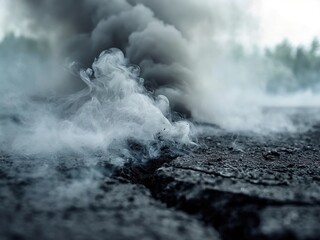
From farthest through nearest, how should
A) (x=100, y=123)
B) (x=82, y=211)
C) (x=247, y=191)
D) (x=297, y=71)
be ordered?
(x=297, y=71) < (x=100, y=123) < (x=247, y=191) < (x=82, y=211)

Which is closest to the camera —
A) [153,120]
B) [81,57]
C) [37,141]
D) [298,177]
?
[298,177]

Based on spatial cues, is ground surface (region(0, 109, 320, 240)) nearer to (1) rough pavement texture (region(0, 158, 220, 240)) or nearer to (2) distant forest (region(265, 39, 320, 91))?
(1) rough pavement texture (region(0, 158, 220, 240))

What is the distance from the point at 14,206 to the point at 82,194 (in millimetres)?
561

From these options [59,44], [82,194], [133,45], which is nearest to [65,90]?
[59,44]

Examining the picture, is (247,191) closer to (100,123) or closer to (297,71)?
(100,123)

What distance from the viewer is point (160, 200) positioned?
2.81 metres

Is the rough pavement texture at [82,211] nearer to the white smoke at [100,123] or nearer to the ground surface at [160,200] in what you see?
the ground surface at [160,200]

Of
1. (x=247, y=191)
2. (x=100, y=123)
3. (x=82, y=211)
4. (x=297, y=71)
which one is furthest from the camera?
(x=297, y=71)

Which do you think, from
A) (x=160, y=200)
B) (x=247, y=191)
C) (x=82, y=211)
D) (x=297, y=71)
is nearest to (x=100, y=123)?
(x=160, y=200)

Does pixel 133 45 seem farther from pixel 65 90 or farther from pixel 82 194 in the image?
pixel 82 194

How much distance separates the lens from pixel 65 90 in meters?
9.95

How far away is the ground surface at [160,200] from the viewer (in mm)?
2176

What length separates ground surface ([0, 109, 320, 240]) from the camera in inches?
85.7

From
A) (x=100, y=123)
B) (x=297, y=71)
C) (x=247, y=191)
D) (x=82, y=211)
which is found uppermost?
(x=297, y=71)
